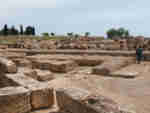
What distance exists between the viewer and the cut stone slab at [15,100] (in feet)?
12.8

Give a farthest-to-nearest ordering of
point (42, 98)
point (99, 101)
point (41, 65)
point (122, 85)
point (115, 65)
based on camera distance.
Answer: point (41, 65)
point (115, 65)
point (122, 85)
point (42, 98)
point (99, 101)

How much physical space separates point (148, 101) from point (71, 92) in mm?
2351

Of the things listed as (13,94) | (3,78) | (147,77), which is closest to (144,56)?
(147,77)

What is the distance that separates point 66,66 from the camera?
32.0ft

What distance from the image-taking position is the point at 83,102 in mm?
3590

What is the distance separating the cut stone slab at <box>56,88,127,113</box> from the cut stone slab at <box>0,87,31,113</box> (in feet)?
2.30

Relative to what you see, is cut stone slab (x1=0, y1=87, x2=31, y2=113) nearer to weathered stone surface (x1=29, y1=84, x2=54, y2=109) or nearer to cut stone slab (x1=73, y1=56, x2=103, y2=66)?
weathered stone surface (x1=29, y1=84, x2=54, y2=109)

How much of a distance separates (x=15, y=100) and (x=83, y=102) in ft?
4.67

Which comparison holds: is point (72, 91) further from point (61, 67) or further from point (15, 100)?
point (61, 67)

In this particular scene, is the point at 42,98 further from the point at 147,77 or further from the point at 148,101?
the point at 147,77

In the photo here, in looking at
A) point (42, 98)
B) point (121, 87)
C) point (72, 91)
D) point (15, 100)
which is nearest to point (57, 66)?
point (121, 87)

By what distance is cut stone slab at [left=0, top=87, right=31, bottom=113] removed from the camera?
3895 millimetres

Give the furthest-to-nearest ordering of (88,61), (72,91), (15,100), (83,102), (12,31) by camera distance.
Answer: (12,31) → (88,61) → (72,91) → (15,100) → (83,102)

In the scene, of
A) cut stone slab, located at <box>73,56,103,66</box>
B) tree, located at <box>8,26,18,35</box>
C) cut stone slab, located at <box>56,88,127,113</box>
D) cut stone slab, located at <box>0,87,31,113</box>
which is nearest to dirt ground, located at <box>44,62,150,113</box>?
cut stone slab, located at <box>56,88,127,113</box>
